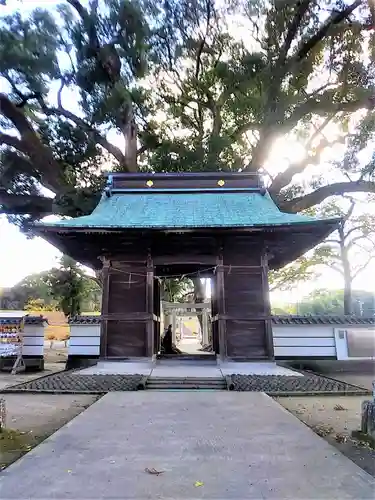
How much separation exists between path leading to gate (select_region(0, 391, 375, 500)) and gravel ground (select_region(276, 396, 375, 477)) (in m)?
0.26

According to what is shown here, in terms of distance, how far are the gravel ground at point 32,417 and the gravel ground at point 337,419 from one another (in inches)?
124

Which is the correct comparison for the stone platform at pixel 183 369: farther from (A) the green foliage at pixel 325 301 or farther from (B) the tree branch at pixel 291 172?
(A) the green foliage at pixel 325 301

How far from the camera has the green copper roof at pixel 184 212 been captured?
10117 mm

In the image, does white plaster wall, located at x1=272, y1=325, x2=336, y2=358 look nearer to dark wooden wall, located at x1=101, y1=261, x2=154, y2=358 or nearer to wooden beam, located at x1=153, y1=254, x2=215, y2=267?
wooden beam, located at x1=153, y1=254, x2=215, y2=267

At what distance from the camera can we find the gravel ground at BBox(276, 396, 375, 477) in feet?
12.9

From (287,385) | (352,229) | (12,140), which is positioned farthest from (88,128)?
(352,229)

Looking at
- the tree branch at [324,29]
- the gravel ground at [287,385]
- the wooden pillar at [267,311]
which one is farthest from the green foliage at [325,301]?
the gravel ground at [287,385]

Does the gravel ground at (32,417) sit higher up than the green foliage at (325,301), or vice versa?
the green foliage at (325,301)

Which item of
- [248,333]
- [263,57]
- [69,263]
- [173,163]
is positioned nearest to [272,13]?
[263,57]

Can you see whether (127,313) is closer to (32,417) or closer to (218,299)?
(218,299)

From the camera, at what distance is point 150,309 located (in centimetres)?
1063

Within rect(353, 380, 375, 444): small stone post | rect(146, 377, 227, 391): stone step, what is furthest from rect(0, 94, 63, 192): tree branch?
rect(353, 380, 375, 444): small stone post

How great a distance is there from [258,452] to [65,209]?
13.8 m

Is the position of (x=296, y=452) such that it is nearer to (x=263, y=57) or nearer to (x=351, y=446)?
(x=351, y=446)
